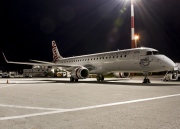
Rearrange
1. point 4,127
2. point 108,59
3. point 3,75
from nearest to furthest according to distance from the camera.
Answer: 1. point 4,127
2. point 108,59
3. point 3,75

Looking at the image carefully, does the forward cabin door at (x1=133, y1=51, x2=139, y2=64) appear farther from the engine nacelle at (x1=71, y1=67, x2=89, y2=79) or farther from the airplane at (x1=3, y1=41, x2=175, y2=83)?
the engine nacelle at (x1=71, y1=67, x2=89, y2=79)

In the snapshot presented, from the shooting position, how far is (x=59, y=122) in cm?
430

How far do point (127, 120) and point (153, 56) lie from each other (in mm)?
13685

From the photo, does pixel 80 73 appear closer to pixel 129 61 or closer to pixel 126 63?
pixel 126 63

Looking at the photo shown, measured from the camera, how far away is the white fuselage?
54.8 feet

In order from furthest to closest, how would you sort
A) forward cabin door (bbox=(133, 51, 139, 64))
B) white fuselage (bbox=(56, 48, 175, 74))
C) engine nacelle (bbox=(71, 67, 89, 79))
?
1. engine nacelle (bbox=(71, 67, 89, 79))
2. forward cabin door (bbox=(133, 51, 139, 64))
3. white fuselage (bbox=(56, 48, 175, 74))

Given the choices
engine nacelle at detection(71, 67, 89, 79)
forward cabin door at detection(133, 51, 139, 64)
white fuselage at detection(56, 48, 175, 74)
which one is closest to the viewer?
white fuselage at detection(56, 48, 175, 74)

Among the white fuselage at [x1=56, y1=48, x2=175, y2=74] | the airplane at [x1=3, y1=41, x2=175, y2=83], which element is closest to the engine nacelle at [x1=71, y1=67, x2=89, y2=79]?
the airplane at [x1=3, y1=41, x2=175, y2=83]

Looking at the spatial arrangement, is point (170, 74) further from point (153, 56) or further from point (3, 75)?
point (3, 75)

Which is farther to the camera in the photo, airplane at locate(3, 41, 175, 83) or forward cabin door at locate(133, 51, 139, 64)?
forward cabin door at locate(133, 51, 139, 64)

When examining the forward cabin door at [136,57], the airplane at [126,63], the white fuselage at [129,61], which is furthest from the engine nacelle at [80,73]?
the forward cabin door at [136,57]

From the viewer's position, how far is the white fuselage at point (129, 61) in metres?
→ 16.7

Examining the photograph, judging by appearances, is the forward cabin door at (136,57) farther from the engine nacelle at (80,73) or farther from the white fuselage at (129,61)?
the engine nacelle at (80,73)

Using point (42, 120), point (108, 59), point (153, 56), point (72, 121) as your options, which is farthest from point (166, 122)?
point (108, 59)
